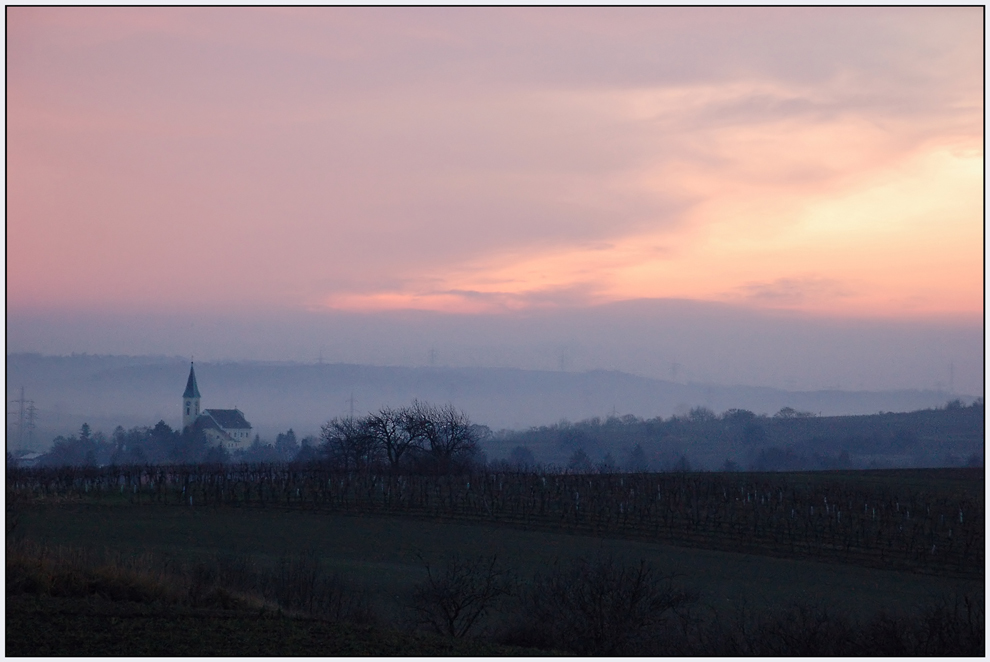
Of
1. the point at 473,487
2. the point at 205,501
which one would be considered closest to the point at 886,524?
the point at 473,487

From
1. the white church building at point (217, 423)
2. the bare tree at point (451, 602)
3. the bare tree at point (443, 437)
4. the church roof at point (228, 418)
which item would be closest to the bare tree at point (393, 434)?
the bare tree at point (443, 437)

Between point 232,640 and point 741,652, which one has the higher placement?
point 232,640

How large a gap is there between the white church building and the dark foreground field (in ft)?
354

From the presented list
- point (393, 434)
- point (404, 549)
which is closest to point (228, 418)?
point (393, 434)

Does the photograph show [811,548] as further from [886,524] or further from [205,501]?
[205,501]

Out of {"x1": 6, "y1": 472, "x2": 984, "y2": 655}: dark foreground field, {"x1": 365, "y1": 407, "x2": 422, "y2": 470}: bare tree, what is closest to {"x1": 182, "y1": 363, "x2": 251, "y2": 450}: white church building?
{"x1": 365, "y1": 407, "x2": 422, "y2": 470}: bare tree

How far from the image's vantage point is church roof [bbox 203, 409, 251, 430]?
14325cm

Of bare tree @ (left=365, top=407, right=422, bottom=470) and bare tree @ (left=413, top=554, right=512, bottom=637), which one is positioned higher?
bare tree @ (left=365, top=407, right=422, bottom=470)

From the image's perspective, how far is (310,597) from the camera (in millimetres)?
16172

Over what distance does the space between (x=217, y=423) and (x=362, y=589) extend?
424ft

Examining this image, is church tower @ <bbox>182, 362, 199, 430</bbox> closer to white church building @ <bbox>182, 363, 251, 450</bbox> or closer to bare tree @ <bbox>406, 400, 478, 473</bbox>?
white church building @ <bbox>182, 363, 251, 450</bbox>

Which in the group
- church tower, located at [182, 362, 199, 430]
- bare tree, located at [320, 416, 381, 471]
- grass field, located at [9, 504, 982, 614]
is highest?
church tower, located at [182, 362, 199, 430]

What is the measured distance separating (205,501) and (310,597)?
20.1 m

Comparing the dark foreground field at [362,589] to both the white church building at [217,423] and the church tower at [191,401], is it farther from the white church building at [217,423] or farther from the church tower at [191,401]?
the church tower at [191,401]
